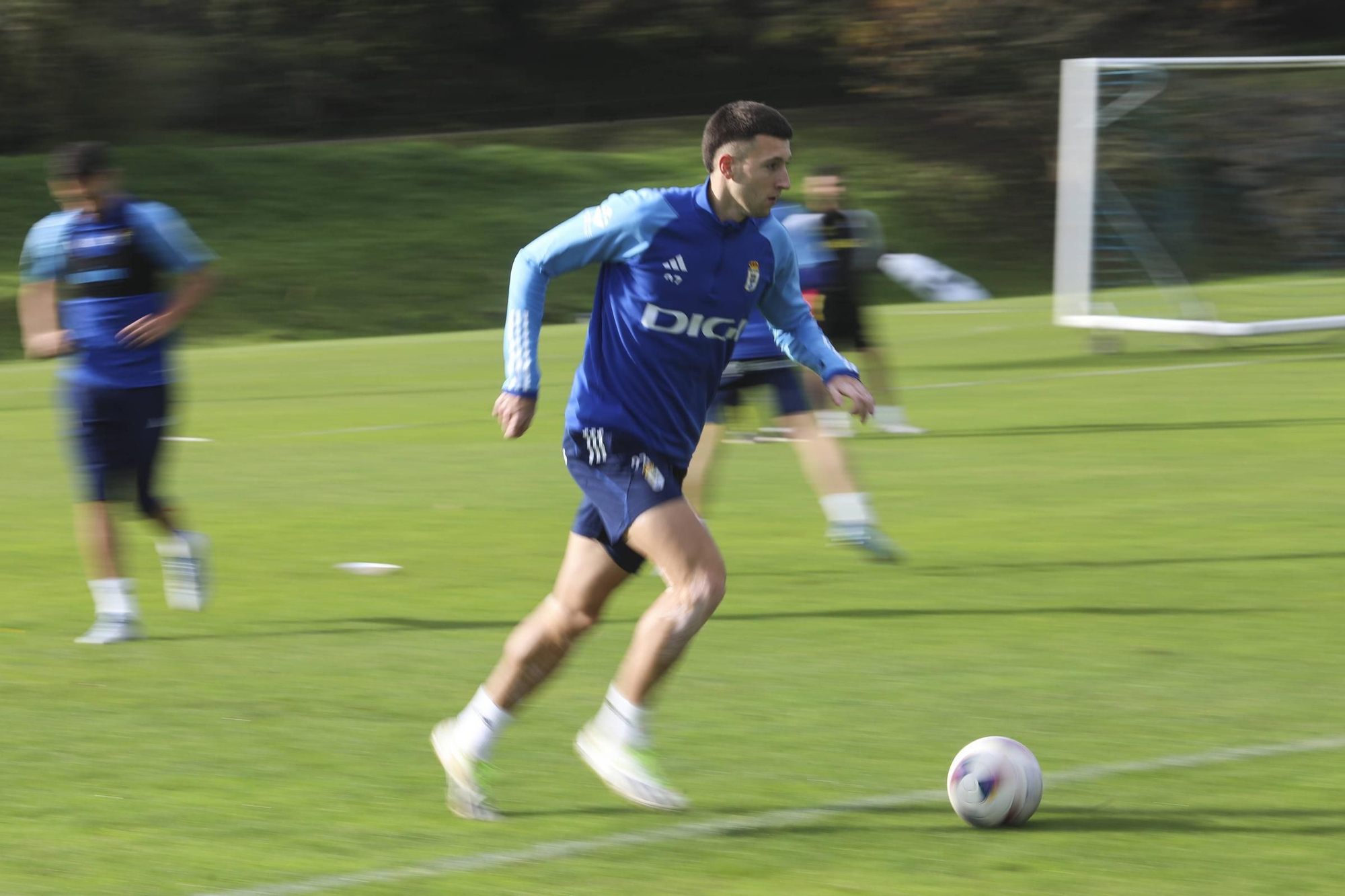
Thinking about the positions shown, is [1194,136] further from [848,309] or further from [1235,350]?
[848,309]

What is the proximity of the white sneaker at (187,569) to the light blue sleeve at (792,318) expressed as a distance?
3.61 metres

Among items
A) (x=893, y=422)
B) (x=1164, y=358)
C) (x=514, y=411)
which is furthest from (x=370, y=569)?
(x=1164, y=358)

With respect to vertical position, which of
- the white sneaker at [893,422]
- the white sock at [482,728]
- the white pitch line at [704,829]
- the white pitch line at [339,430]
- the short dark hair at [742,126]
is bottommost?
the white pitch line at [339,430]

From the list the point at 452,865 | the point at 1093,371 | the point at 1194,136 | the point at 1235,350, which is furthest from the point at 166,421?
the point at 1194,136

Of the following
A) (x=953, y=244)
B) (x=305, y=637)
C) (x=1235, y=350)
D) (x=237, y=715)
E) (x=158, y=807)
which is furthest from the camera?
(x=953, y=244)

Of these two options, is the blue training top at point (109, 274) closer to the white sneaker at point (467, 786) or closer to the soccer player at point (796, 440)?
the soccer player at point (796, 440)

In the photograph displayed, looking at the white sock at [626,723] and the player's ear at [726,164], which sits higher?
the player's ear at [726,164]

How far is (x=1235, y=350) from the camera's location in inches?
867

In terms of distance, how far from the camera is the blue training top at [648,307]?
5316 mm

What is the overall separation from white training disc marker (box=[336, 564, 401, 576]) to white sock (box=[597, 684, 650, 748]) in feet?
13.7

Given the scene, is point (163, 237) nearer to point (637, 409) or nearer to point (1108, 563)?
point (637, 409)

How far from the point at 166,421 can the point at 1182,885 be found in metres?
4.90

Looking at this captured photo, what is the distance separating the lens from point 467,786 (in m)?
5.39

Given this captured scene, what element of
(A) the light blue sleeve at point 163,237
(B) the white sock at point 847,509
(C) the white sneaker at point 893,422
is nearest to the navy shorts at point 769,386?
(B) the white sock at point 847,509
